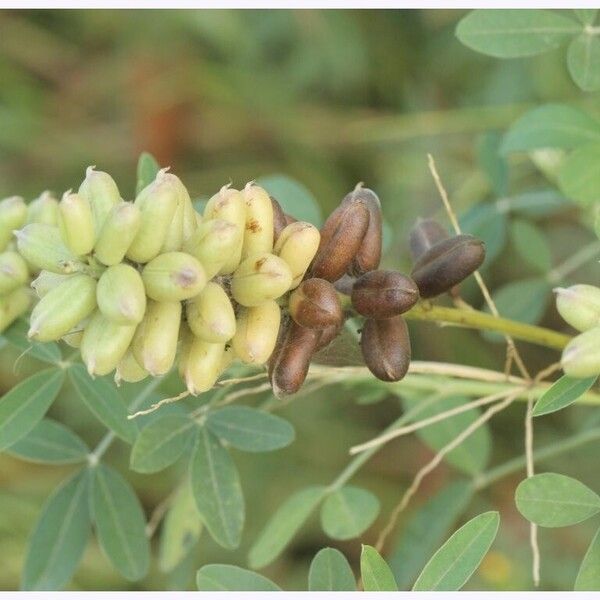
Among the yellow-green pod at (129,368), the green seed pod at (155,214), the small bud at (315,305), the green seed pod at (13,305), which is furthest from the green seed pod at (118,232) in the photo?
the green seed pod at (13,305)

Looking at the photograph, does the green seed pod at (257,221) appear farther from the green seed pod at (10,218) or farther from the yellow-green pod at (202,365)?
the green seed pod at (10,218)

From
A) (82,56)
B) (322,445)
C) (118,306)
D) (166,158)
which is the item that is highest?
(118,306)

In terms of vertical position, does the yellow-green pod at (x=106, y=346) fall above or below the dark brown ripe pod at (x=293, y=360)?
above

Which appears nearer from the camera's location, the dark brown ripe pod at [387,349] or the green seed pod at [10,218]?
the dark brown ripe pod at [387,349]

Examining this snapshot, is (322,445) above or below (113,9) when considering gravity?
below

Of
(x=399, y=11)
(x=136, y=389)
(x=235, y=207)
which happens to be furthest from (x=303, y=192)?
(x=399, y=11)

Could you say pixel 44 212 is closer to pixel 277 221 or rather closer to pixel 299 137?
pixel 277 221

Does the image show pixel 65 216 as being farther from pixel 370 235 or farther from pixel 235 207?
pixel 370 235
